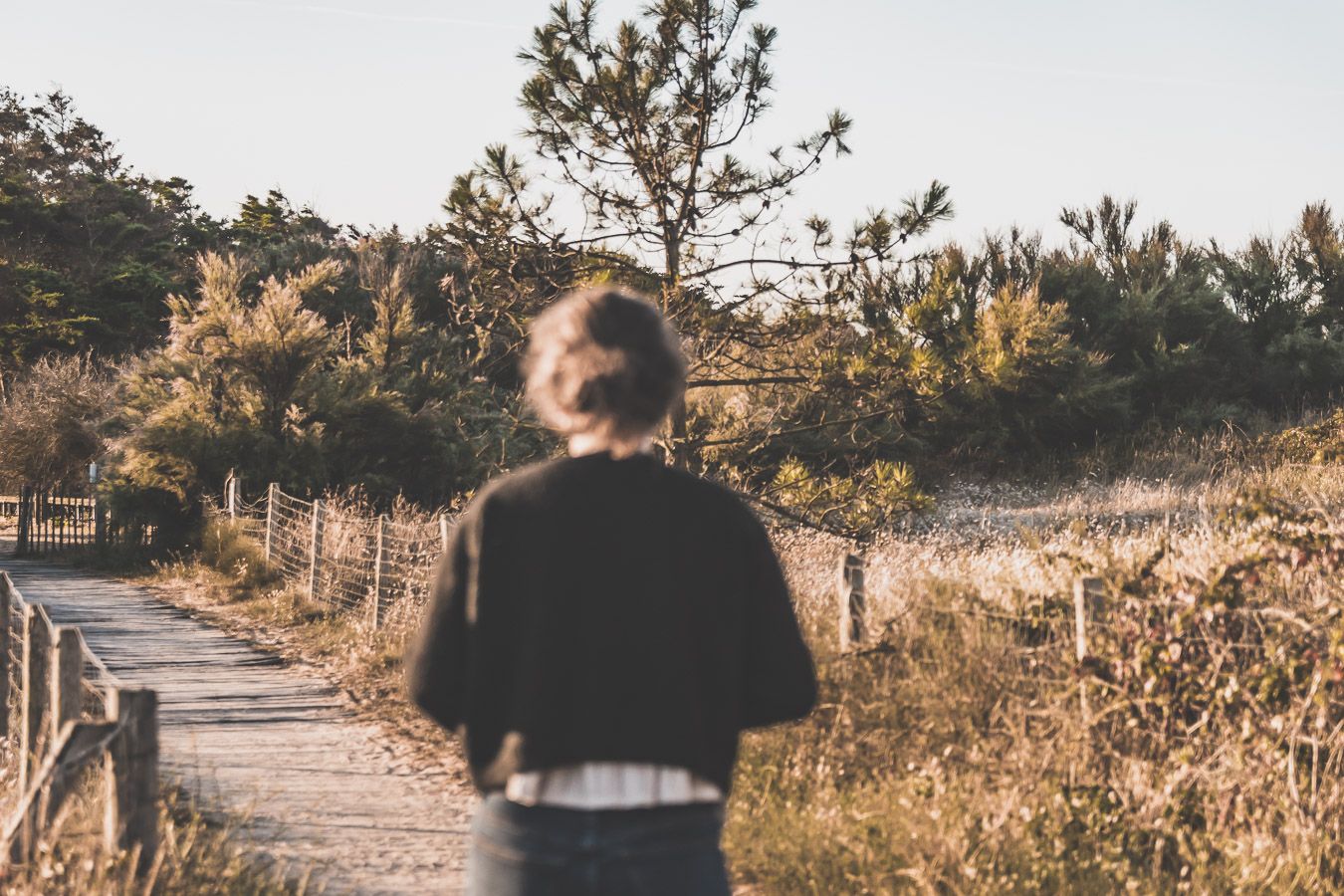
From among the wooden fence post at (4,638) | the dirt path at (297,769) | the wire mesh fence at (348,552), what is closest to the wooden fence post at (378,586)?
the wire mesh fence at (348,552)

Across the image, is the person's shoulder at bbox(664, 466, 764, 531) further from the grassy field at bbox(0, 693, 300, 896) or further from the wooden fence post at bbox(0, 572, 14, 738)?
the wooden fence post at bbox(0, 572, 14, 738)


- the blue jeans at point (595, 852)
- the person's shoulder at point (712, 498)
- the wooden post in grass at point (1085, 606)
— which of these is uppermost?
the person's shoulder at point (712, 498)

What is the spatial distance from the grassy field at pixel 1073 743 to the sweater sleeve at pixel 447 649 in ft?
9.71

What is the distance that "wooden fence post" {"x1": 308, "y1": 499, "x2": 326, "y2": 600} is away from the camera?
45.2 ft

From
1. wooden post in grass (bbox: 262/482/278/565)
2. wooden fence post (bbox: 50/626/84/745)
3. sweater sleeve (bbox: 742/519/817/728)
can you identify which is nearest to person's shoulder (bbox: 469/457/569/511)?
sweater sleeve (bbox: 742/519/817/728)

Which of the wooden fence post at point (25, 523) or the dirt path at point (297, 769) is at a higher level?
the wooden fence post at point (25, 523)

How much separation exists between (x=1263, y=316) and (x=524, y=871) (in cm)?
2872

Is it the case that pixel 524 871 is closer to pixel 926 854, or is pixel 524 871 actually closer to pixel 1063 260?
pixel 926 854

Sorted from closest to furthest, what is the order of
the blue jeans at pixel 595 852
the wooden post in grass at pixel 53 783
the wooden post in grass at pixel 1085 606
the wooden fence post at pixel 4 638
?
the blue jeans at pixel 595 852 < the wooden post in grass at pixel 53 783 < the wooden post in grass at pixel 1085 606 < the wooden fence post at pixel 4 638

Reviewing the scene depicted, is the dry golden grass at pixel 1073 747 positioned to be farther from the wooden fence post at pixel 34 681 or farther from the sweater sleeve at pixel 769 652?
the wooden fence post at pixel 34 681

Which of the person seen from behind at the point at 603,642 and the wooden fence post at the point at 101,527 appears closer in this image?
the person seen from behind at the point at 603,642

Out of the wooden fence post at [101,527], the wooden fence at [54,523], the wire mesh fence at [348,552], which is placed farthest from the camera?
the wooden fence at [54,523]

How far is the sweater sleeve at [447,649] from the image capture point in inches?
86.6

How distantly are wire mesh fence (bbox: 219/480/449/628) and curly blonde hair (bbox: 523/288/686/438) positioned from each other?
28.0ft
